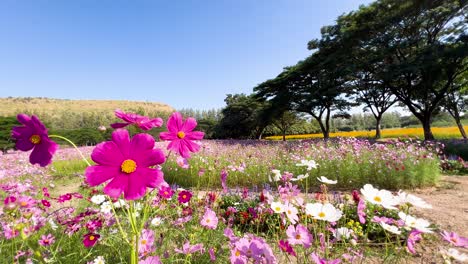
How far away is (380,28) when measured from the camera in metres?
14.5

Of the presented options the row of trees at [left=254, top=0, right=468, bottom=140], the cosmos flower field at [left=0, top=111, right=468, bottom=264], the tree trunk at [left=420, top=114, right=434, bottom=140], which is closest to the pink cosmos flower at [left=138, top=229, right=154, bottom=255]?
the cosmos flower field at [left=0, top=111, right=468, bottom=264]

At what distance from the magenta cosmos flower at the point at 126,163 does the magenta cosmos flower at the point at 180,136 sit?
0.19 m

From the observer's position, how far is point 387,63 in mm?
15555

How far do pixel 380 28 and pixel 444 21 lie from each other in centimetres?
297

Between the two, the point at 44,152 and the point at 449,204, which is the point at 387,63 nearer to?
the point at 449,204

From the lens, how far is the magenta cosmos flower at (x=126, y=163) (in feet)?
2.37

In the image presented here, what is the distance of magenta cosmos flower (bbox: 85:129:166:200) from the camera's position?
28.4 inches

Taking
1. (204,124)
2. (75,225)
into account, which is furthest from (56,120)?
(75,225)

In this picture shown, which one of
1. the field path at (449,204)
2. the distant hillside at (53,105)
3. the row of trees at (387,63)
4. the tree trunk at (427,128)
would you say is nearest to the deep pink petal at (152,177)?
the field path at (449,204)

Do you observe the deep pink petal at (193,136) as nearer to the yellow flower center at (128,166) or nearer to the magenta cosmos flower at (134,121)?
the magenta cosmos flower at (134,121)

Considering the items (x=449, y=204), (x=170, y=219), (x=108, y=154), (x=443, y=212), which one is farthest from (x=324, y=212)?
(x=449, y=204)

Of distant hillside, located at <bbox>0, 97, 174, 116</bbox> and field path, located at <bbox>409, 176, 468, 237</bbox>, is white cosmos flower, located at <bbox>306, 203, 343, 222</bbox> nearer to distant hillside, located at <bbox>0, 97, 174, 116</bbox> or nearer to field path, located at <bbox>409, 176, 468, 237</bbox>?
field path, located at <bbox>409, 176, 468, 237</bbox>

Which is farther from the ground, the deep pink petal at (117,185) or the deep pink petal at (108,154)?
the deep pink petal at (108,154)

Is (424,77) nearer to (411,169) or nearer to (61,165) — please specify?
(411,169)
